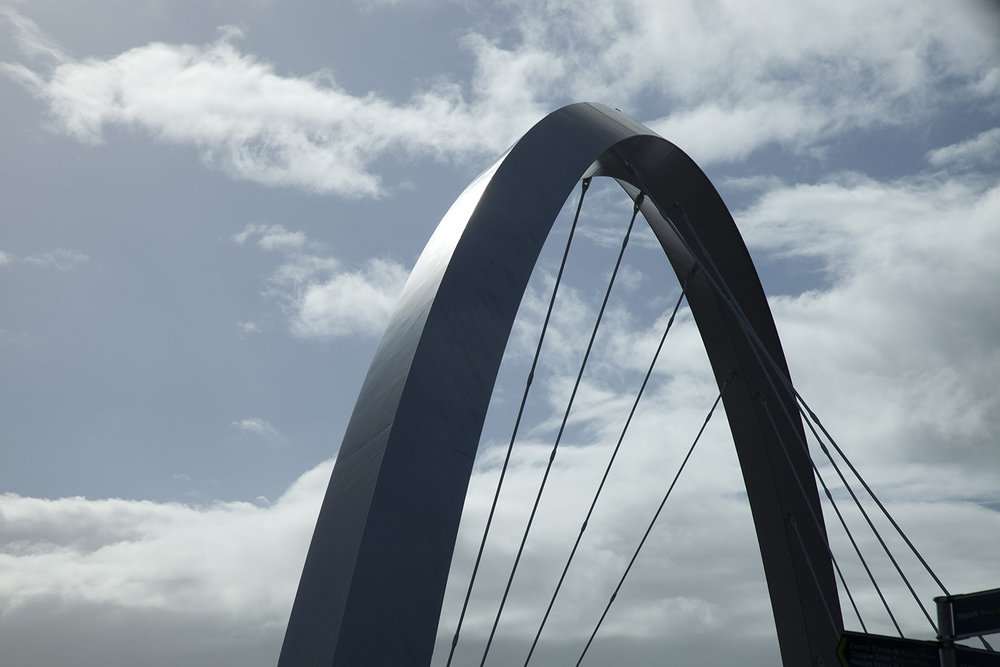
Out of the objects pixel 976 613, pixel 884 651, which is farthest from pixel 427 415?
pixel 976 613

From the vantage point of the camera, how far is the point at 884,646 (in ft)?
27.1

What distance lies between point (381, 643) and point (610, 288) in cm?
794

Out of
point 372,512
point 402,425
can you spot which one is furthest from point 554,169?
point 372,512

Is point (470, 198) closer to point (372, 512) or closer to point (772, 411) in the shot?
point (372, 512)

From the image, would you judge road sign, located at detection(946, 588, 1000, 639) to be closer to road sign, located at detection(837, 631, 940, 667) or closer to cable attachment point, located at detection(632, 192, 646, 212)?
road sign, located at detection(837, 631, 940, 667)

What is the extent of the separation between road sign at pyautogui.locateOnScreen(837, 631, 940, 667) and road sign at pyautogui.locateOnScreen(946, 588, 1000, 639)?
282 mm

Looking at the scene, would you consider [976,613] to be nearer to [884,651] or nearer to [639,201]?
[884,651]

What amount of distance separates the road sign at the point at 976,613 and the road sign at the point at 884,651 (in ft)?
0.93

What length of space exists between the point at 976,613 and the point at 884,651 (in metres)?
0.93

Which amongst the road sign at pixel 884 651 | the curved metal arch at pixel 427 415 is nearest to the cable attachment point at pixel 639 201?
the curved metal arch at pixel 427 415

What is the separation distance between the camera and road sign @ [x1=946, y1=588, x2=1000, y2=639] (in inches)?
300

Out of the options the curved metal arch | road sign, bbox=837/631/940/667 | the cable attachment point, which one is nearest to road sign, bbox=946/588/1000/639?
road sign, bbox=837/631/940/667

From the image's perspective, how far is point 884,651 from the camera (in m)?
8.24

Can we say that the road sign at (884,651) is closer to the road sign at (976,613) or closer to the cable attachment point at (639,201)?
the road sign at (976,613)
